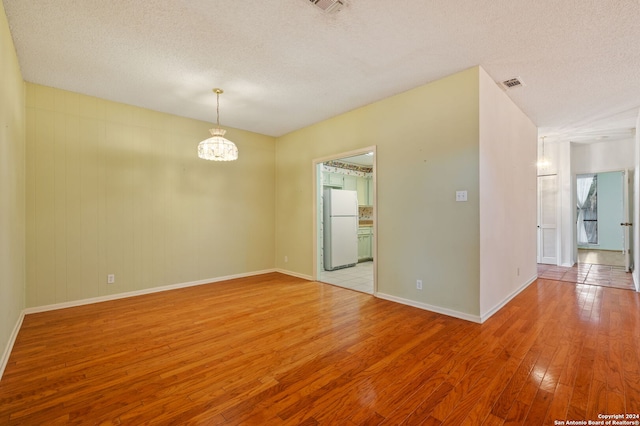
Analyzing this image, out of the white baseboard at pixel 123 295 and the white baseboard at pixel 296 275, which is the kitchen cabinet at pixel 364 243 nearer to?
the white baseboard at pixel 296 275

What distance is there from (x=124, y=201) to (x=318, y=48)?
3446mm

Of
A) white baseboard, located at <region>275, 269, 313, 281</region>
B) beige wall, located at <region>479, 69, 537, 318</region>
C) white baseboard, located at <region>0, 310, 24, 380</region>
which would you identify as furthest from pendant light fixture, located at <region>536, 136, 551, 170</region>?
white baseboard, located at <region>0, 310, 24, 380</region>

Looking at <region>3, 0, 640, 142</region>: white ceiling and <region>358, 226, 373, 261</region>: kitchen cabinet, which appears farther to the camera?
<region>358, 226, 373, 261</region>: kitchen cabinet

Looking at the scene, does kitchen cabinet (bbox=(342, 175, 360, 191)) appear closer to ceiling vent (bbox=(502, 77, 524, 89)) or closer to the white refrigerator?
the white refrigerator

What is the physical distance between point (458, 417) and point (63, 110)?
522 cm

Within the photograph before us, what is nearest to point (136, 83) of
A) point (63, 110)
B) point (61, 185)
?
point (63, 110)

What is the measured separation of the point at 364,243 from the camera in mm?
7113

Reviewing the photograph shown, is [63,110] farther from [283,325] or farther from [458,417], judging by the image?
[458,417]

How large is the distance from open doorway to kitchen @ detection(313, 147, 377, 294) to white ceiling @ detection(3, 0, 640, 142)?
4.66 ft

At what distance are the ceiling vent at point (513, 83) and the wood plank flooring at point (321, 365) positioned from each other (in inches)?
109

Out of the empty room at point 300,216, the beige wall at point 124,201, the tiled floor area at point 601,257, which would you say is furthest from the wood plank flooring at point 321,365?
the tiled floor area at point 601,257

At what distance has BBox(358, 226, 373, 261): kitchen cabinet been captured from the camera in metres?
6.98

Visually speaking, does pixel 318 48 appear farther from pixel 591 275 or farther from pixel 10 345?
pixel 591 275

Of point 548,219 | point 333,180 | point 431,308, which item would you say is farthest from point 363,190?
point 431,308
